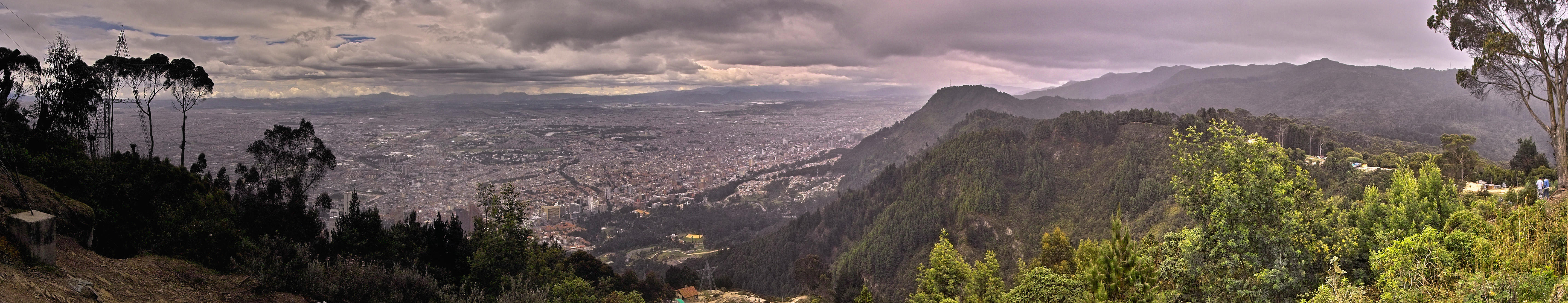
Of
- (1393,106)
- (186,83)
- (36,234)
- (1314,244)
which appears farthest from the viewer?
(1393,106)

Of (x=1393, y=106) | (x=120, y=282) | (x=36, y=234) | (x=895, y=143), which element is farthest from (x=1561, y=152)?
(x=1393, y=106)

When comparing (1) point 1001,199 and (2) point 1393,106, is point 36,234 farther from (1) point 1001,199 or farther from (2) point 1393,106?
(2) point 1393,106

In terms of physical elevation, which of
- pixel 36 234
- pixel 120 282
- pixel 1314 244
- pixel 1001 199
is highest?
pixel 36 234

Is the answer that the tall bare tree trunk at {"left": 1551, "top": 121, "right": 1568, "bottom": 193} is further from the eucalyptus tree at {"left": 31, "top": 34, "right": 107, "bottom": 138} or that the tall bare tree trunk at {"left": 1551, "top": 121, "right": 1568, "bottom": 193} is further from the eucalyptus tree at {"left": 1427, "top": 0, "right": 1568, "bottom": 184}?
the eucalyptus tree at {"left": 31, "top": 34, "right": 107, "bottom": 138}

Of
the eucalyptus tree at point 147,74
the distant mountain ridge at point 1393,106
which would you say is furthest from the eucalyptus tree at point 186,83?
the distant mountain ridge at point 1393,106

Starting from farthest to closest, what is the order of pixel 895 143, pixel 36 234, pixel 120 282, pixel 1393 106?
pixel 895 143 → pixel 1393 106 → pixel 120 282 → pixel 36 234

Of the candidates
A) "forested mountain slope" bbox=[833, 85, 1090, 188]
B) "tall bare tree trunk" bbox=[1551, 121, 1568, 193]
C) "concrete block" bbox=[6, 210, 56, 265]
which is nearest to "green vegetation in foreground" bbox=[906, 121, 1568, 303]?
"tall bare tree trunk" bbox=[1551, 121, 1568, 193]
